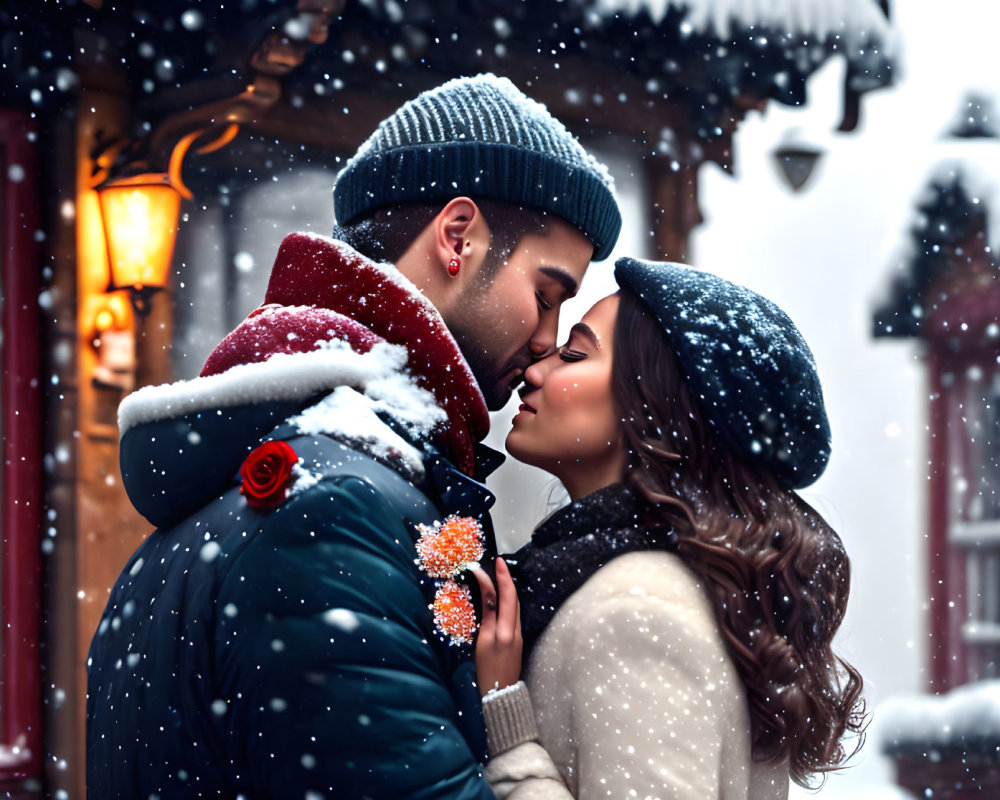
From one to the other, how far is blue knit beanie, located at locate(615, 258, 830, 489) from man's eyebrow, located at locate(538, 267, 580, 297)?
0.16 meters

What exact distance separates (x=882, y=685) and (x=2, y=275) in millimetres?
4811

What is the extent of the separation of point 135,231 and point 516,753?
3.23 m

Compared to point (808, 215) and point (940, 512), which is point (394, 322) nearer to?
point (808, 215)

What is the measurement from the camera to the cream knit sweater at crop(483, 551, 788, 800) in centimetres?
160

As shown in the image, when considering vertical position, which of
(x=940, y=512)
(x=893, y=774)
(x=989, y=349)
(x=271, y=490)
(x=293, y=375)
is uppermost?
(x=293, y=375)

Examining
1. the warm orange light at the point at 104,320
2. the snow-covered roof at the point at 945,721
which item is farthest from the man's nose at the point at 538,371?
the snow-covered roof at the point at 945,721

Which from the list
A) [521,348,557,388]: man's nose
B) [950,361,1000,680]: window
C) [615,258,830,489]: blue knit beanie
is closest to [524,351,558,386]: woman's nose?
[521,348,557,388]: man's nose

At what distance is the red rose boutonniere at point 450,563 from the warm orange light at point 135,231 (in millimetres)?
3107

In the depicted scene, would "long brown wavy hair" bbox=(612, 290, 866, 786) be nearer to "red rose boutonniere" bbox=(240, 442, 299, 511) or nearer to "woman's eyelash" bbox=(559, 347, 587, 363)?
"woman's eyelash" bbox=(559, 347, 587, 363)

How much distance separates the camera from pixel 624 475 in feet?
6.38

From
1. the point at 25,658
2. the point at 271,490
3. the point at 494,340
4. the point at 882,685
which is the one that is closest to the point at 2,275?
the point at 25,658

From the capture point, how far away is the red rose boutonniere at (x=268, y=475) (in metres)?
1.36

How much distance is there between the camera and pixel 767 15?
4.25 metres

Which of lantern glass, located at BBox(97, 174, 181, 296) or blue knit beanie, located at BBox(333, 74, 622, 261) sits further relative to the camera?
lantern glass, located at BBox(97, 174, 181, 296)
